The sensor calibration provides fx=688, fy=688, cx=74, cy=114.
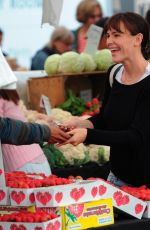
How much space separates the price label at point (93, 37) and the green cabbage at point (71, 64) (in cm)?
21

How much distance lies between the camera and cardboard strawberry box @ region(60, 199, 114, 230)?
10.3ft

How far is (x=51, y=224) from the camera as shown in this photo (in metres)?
3.04

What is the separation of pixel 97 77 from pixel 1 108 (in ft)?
9.07

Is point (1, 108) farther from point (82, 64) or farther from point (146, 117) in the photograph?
point (82, 64)

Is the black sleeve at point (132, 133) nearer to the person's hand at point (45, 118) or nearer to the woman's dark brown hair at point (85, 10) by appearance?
the person's hand at point (45, 118)

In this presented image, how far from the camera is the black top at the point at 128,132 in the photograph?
3650mm

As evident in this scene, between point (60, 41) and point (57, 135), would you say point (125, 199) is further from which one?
point (60, 41)

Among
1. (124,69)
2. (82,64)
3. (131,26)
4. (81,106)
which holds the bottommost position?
(81,106)

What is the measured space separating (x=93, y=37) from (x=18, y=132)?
11.9 feet

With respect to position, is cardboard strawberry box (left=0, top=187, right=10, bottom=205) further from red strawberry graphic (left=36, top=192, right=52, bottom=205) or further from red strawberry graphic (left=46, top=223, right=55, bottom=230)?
red strawberry graphic (left=46, top=223, right=55, bottom=230)

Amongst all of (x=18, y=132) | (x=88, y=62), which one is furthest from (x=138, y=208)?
(x=88, y=62)

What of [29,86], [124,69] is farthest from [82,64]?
[124,69]

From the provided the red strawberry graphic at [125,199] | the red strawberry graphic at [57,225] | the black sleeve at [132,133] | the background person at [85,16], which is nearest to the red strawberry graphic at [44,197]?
the red strawberry graphic at [57,225]

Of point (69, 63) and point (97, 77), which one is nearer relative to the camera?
point (69, 63)
